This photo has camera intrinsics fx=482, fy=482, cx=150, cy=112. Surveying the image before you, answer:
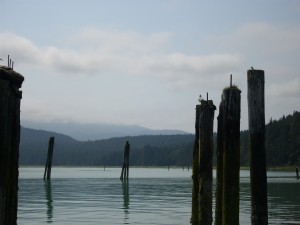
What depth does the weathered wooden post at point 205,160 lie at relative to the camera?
15328mm

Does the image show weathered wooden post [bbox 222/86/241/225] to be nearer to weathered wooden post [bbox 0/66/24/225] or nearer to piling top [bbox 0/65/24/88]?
weathered wooden post [bbox 0/66/24/225]

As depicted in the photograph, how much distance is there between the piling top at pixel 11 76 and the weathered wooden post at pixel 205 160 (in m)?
7.94

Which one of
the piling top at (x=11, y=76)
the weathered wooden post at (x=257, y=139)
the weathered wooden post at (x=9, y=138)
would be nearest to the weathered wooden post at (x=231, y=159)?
the weathered wooden post at (x=257, y=139)

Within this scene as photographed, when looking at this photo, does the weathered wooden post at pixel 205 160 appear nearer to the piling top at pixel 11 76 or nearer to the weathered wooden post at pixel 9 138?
the weathered wooden post at pixel 9 138

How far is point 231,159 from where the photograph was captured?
12.9 m

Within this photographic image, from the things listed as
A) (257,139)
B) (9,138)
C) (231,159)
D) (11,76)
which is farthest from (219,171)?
(11,76)

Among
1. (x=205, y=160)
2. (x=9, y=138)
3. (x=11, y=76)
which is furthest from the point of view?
(x=205, y=160)

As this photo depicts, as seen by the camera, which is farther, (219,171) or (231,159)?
(219,171)

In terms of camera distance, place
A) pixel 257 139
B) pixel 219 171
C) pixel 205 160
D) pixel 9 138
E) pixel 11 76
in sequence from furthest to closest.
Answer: pixel 205 160 → pixel 219 171 → pixel 257 139 → pixel 11 76 → pixel 9 138

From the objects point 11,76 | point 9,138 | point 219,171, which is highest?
point 11,76

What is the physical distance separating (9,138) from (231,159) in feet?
22.0

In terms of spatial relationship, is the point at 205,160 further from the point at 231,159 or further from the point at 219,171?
the point at 231,159

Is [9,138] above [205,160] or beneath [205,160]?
above

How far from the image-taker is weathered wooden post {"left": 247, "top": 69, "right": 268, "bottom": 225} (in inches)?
500
